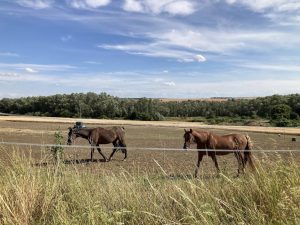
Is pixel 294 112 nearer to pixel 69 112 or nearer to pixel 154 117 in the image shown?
pixel 154 117

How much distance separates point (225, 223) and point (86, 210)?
139 cm

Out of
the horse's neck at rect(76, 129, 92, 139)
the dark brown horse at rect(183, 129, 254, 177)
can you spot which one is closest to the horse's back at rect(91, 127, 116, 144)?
the horse's neck at rect(76, 129, 92, 139)

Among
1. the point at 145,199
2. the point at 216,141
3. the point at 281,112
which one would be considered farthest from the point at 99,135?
the point at 281,112

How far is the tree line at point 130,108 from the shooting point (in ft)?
274

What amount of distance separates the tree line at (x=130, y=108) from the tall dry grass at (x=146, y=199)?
7354 cm

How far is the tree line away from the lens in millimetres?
83562

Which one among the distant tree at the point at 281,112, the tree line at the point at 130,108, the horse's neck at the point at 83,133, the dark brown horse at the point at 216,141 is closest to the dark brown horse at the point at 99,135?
the horse's neck at the point at 83,133

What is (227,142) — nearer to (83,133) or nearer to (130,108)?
(83,133)

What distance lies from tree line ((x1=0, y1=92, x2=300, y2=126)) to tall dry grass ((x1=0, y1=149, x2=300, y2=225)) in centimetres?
7354

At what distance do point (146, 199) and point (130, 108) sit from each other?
3362 inches

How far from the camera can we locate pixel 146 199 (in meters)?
4.83

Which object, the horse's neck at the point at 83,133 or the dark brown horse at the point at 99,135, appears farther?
the horse's neck at the point at 83,133

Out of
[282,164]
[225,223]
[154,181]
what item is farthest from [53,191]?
[282,164]

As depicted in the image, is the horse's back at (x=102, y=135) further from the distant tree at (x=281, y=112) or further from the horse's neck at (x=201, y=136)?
the distant tree at (x=281, y=112)
